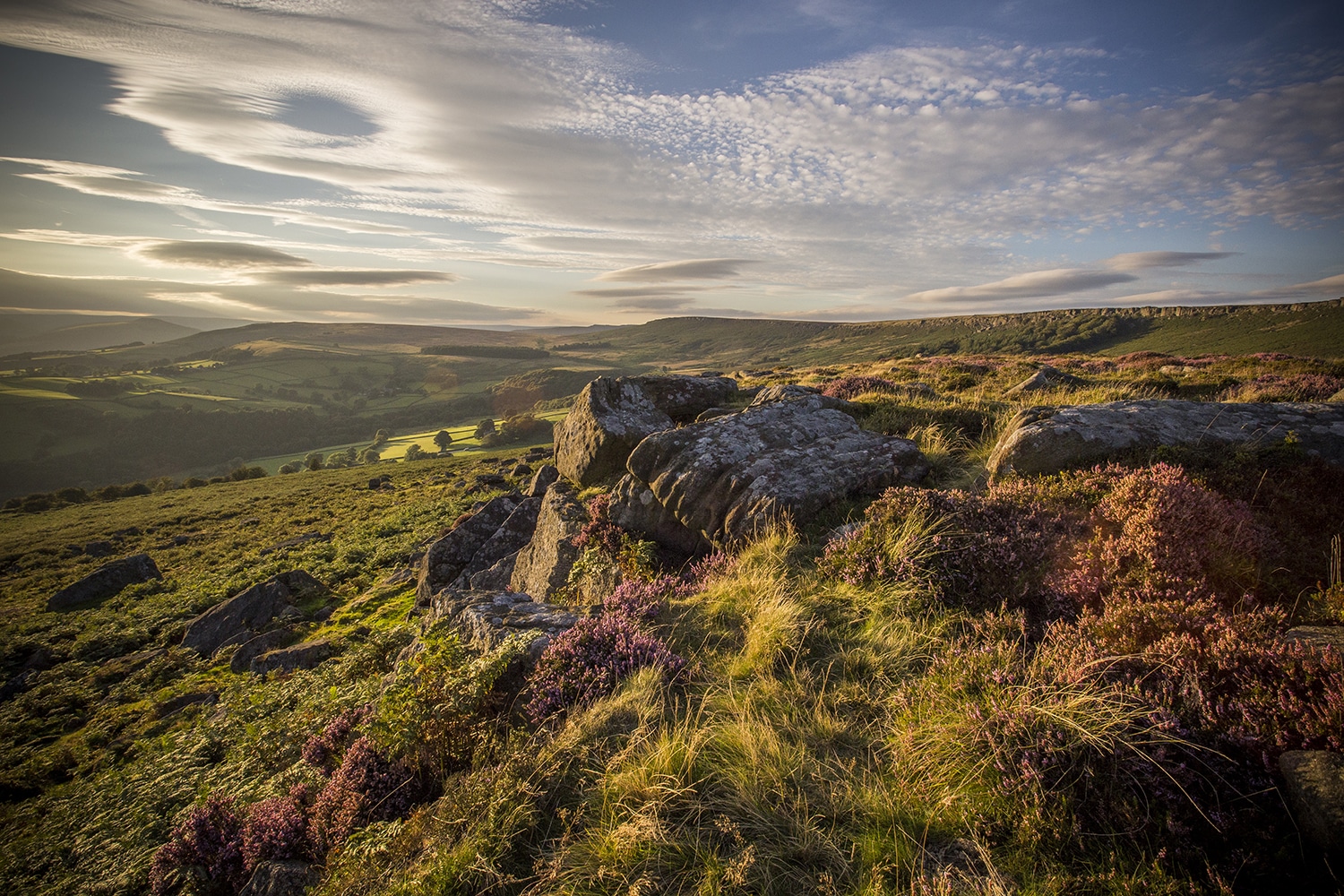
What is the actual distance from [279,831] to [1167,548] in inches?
349

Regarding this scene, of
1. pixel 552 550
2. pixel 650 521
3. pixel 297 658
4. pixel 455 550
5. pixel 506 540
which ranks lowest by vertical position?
pixel 297 658

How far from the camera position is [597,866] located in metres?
3.09

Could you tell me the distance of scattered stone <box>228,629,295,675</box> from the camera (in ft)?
46.0

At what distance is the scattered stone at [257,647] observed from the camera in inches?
551

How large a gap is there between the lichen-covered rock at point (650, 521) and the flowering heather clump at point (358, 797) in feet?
16.1

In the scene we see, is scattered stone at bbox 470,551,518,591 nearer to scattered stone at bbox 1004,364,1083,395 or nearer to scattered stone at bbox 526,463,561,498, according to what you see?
scattered stone at bbox 526,463,561,498

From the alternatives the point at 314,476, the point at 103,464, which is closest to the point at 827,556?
the point at 314,476

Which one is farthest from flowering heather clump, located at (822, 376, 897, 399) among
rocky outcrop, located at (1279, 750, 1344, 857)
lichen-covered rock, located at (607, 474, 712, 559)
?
rocky outcrop, located at (1279, 750, 1344, 857)

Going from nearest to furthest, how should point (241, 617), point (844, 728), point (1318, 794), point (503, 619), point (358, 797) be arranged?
point (1318, 794)
point (844, 728)
point (358, 797)
point (503, 619)
point (241, 617)

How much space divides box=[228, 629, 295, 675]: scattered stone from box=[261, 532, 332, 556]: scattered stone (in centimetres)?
1819

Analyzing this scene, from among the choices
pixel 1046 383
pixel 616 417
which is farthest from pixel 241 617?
pixel 1046 383

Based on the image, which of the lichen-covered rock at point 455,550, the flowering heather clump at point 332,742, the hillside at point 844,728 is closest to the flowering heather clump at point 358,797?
the hillside at point 844,728

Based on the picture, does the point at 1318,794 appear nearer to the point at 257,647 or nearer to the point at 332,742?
the point at 332,742

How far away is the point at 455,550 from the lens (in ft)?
48.1
